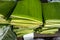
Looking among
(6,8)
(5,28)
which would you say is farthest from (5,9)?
(5,28)

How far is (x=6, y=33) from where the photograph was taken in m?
0.63

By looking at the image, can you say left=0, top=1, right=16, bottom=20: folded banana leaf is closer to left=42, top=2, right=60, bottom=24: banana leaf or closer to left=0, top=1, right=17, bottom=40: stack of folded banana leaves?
left=0, top=1, right=17, bottom=40: stack of folded banana leaves

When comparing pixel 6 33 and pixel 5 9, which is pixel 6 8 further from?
pixel 6 33

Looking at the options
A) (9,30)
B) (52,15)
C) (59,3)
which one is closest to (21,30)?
(9,30)

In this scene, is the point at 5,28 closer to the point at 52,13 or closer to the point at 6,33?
the point at 6,33

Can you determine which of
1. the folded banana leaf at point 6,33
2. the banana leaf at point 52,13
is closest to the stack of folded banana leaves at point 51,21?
the banana leaf at point 52,13

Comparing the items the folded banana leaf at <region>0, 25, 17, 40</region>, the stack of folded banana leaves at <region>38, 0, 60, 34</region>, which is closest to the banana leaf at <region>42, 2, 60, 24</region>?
the stack of folded banana leaves at <region>38, 0, 60, 34</region>

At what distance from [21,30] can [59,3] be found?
Result: 33 cm

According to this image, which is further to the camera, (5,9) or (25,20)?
(5,9)

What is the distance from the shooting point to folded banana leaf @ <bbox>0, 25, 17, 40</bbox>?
615mm

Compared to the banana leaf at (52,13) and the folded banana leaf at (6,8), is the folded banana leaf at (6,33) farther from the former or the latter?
the banana leaf at (52,13)

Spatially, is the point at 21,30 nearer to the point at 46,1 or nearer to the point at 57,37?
the point at 57,37

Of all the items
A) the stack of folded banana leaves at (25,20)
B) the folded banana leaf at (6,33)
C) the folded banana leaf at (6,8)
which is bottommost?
the folded banana leaf at (6,33)

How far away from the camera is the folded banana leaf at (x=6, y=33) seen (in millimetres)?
615
